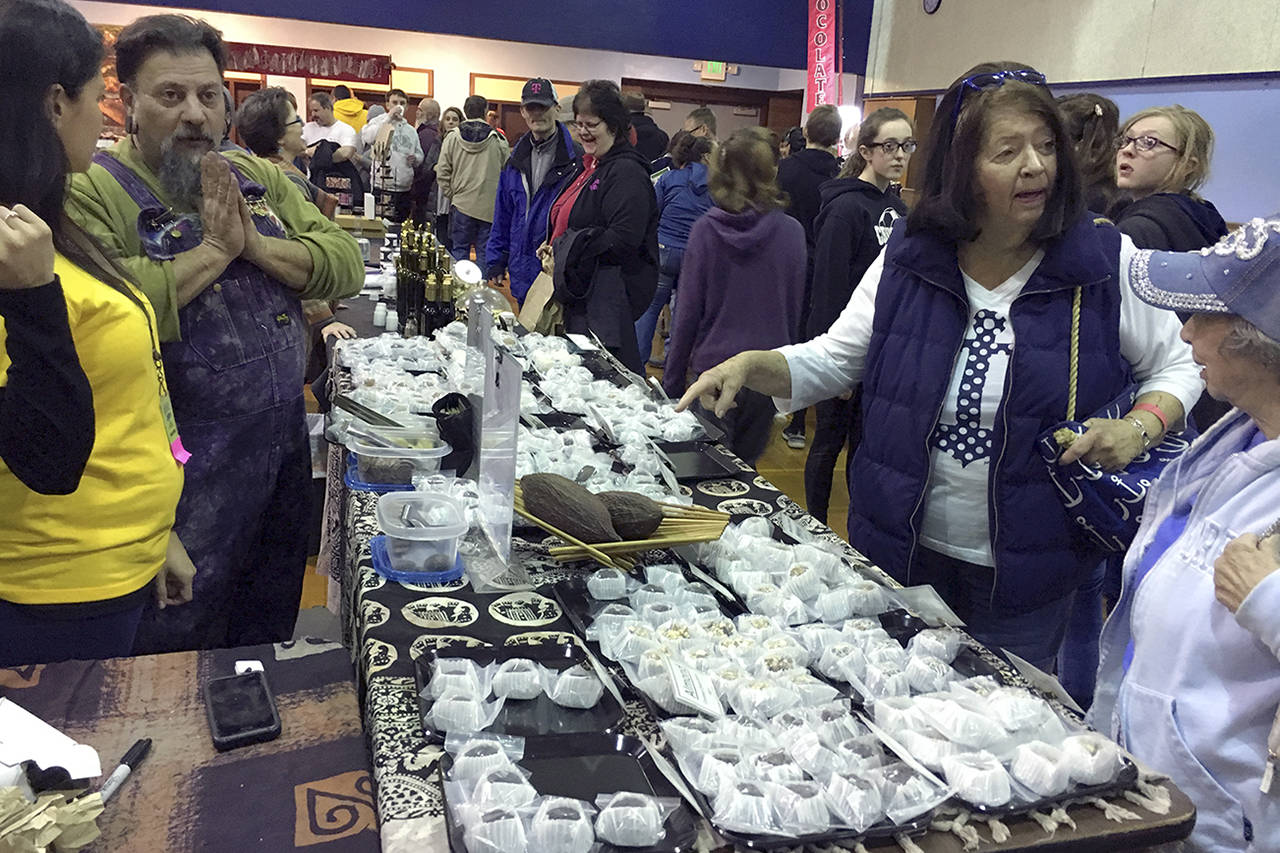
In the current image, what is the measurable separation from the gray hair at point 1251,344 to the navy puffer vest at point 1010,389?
1.48ft

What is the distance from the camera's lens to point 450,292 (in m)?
3.60

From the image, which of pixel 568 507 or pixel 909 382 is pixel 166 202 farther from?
pixel 909 382

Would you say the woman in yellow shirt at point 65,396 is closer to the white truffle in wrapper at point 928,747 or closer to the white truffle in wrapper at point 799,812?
the white truffle in wrapper at point 799,812

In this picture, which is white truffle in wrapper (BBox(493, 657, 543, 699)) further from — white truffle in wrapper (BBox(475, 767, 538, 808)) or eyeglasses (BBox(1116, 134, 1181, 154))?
eyeglasses (BBox(1116, 134, 1181, 154))

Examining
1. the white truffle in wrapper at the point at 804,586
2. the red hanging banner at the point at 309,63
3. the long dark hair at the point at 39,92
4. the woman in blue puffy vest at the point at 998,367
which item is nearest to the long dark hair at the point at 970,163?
the woman in blue puffy vest at the point at 998,367

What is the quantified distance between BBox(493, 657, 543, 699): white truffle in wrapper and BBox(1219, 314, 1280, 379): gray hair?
1108 mm

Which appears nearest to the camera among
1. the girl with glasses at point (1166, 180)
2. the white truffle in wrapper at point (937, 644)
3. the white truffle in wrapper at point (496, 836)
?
the white truffle in wrapper at point (496, 836)

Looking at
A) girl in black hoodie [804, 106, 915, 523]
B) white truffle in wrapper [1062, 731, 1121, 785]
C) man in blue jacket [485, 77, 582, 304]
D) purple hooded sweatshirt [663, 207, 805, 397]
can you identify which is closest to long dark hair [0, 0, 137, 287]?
white truffle in wrapper [1062, 731, 1121, 785]

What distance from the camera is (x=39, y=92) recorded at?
137 cm

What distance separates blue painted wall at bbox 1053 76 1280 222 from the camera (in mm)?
5844

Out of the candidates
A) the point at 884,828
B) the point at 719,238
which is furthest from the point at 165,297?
the point at 719,238

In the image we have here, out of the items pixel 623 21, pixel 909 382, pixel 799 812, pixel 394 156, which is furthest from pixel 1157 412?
pixel 623 21

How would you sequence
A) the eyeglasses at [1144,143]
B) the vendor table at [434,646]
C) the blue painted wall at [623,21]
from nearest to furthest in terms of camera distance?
1. the vendor table at [434,646]
2. the eyeglasses at [1144,143]
3. the blue painted wall at [623,21]

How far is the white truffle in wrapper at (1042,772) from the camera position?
42.4 inches
